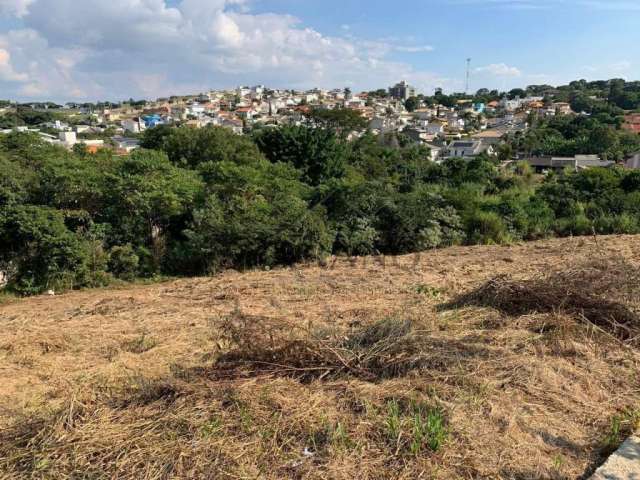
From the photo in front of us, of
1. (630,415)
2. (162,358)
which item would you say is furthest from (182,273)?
(630,415)

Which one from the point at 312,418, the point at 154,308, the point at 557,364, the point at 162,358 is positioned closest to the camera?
the point at 312,418

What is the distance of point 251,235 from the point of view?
9398 millimetres

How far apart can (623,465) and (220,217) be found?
8.50 meters

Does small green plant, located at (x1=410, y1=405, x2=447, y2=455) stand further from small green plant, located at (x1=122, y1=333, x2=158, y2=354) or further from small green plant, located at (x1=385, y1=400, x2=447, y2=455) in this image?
small green plant, located at (x1=122, y1=333, x2=158, y2=354)

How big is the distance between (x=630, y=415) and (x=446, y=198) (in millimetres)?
9197

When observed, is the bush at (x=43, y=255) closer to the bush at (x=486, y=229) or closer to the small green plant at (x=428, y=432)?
the small green plant at (x=428, y=432)

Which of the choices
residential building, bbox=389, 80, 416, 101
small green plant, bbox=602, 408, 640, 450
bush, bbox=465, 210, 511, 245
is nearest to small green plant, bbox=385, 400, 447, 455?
small green plant, bbox=602, 408, 640, 450

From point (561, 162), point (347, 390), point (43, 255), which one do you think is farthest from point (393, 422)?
point (561, 162)

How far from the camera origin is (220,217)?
9.89 m

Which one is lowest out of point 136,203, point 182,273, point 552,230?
point 182,273

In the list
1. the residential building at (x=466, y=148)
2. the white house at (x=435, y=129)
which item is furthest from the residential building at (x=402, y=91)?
the residential building at (x=466, y=148)

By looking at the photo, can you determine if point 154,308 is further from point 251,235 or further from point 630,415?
point 630,415

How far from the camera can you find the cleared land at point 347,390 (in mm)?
2396

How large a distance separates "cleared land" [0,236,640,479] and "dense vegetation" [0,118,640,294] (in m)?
3.82
